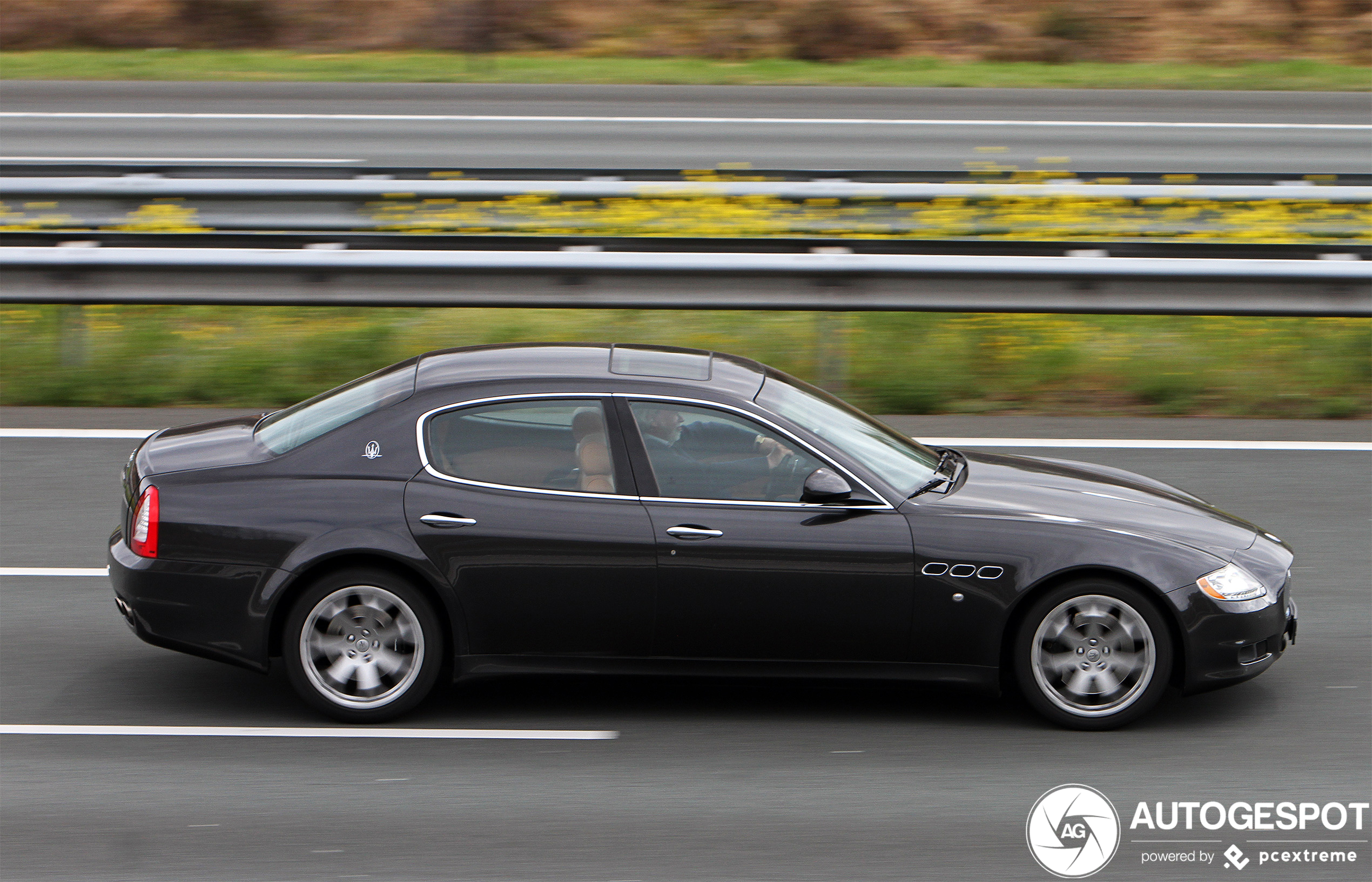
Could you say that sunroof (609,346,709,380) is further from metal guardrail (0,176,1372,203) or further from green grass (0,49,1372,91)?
green grass (0,49,1372,91)

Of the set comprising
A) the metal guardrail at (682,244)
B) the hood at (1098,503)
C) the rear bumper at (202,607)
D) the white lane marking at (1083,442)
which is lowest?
the rear bumper at (202,607)

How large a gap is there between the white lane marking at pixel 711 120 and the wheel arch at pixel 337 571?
15.4 m

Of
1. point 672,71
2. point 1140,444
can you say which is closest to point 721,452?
point 1140,444

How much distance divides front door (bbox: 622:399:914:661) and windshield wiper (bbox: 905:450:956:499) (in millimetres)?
225

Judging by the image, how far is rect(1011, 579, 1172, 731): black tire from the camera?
553cm

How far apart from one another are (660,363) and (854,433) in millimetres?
827

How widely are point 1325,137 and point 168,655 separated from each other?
1801 centimetres

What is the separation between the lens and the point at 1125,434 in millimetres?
9500

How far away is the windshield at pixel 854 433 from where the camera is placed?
5.78m

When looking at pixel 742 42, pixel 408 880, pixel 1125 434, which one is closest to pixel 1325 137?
pixel 742 42

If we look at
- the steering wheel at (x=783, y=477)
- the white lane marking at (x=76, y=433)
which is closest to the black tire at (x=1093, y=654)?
the steering wheel at (x=783, y=477)

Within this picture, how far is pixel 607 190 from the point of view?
14219 mm

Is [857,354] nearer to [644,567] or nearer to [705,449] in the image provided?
[705,449]

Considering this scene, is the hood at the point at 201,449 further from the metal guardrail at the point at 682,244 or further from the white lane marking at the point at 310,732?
the metal guardrail at the point at 682,244
